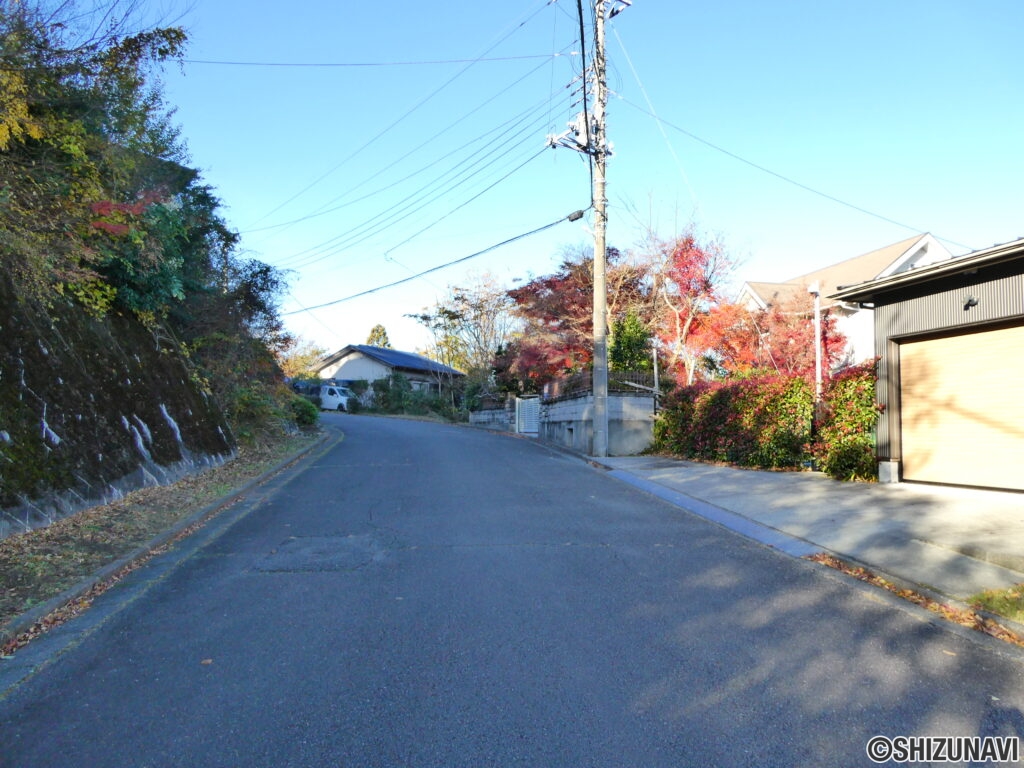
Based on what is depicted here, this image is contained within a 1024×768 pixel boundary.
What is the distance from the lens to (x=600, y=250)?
17.7m

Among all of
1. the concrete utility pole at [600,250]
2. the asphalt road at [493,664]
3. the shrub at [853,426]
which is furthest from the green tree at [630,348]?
the asphalt road at [493,664]

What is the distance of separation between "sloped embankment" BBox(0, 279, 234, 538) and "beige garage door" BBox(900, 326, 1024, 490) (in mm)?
12231

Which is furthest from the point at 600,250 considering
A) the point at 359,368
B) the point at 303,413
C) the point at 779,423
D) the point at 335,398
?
the point at 359,368

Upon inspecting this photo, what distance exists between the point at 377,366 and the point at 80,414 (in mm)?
48256

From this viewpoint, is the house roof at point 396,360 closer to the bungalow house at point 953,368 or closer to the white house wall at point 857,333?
the white house wall at point 857,333

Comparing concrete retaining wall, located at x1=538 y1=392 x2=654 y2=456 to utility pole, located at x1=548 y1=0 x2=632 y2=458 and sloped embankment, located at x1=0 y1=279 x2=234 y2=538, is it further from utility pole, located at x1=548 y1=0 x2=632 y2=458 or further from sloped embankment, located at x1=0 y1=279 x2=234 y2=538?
sloped embankment, located at x1=0 y1=279 x2=234 y2=538

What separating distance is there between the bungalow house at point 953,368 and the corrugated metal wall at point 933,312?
1 centimetres

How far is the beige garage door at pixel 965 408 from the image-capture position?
31.2 ft

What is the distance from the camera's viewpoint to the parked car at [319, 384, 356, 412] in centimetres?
4753

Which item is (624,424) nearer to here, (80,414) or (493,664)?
(80,414)

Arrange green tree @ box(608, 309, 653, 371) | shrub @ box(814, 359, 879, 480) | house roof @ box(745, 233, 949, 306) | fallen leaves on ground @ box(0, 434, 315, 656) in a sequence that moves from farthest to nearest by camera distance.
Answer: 1. house roof @ box(745, 233, 949, 306)
2. green tree @ box(608, 309, 653, 371)
3. shrub @ box(814, 359, 879, 480)
4. fallen leaves on ground @ box(0, 434, 315, 656)

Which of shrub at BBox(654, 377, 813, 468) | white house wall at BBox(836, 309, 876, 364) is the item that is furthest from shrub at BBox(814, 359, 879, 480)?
white house wall at BBox(836, 309, 876, 364)

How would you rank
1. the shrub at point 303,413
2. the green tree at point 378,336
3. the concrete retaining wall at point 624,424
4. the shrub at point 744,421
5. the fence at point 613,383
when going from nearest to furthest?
1. the shrub at point 744,421
2. the concrete retaining wall at point 624,424
3. the fence at point 613,383
4. the shrub at point 303,413
5. the green tree at point 378,336

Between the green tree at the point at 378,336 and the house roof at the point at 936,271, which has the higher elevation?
the green tree at the point at 378,336
